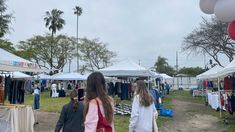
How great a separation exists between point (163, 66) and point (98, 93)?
84.8 m

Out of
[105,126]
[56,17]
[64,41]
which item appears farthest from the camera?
[56,17]

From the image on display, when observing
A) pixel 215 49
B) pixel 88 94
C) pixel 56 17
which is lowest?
pixel 88 94

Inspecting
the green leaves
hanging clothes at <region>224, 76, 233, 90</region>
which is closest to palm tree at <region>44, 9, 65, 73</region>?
the green leaves

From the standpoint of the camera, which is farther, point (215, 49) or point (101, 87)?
point (215, 49)

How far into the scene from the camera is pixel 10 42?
50.5 m

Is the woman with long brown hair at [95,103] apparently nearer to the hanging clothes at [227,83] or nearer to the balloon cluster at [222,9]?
the balloon cluster at [222,9]

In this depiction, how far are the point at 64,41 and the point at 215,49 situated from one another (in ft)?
104

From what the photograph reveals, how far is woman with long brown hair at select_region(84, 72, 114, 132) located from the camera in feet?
12.8

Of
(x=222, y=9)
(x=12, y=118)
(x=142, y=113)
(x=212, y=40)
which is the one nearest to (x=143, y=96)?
(x=142, y=113)

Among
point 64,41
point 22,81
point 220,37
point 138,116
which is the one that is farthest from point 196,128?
point 64,41

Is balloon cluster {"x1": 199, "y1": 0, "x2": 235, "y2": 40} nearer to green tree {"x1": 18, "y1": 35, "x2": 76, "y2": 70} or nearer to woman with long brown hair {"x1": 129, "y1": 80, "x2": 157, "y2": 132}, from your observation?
woman with long brown hair {"x1": 129, "y1": 80, "x2": 157, "y2": 132}

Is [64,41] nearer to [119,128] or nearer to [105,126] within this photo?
[119,128]

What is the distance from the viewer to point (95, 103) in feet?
12.9

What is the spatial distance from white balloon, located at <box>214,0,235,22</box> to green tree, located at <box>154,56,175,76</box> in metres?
80.5
